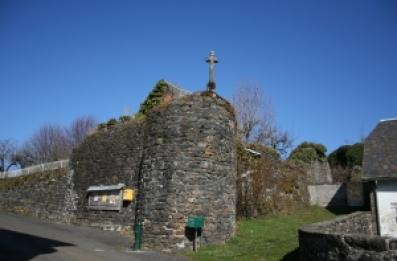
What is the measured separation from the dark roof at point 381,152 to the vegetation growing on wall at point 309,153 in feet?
19.9

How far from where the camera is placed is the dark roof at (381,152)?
18656 millimetres

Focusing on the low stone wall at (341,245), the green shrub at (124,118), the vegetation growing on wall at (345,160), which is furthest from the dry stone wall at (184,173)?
the vegetation growing on wall at (345,160)

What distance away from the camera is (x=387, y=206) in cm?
1836

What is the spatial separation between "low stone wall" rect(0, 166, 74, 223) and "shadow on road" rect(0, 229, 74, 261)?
5.02 m

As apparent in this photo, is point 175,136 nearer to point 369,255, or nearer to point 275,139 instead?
point 369,255

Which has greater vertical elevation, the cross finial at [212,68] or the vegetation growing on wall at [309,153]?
the cross finial at [212,68]

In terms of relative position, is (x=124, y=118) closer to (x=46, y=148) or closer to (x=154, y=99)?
(x=154, y=99)

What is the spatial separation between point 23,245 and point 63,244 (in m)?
1.22

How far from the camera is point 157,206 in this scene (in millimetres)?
14078

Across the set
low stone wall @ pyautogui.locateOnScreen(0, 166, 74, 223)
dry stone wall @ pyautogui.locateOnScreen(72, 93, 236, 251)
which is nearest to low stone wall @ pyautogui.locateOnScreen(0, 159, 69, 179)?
low stone wall @ pyautogui.locateOnScreen(0, 166, 74, 223)

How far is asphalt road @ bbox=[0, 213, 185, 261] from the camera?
37.4 ft

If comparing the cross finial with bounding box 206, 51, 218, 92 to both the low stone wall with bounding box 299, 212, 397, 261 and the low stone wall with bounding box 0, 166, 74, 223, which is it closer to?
the low stone wall with bounding box 299, 212, 397, 261

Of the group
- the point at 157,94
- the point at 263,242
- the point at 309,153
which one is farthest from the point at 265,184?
the point at 309,153

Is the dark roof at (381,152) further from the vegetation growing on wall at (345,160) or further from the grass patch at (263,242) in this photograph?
the vegetation growing on wall at (345,160)
